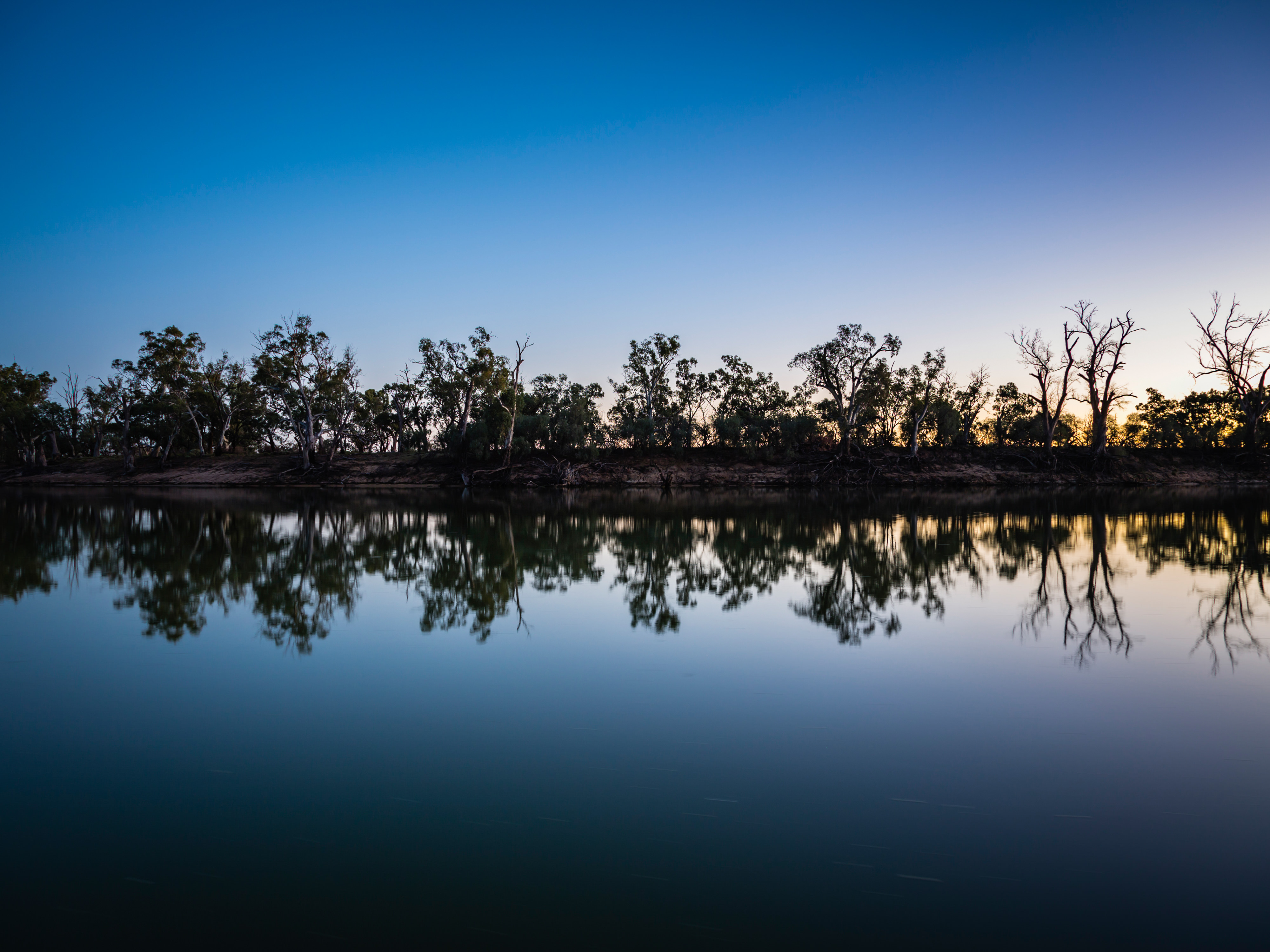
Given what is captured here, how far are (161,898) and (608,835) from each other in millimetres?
2570

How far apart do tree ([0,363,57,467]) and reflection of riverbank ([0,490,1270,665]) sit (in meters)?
41.8

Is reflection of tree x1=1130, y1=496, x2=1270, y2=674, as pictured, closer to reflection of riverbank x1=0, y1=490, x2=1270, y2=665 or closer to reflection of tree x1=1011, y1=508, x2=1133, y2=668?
reflection of riverbank x1=0, y1=490, x2=1270, y2=665

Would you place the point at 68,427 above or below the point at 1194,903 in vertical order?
above

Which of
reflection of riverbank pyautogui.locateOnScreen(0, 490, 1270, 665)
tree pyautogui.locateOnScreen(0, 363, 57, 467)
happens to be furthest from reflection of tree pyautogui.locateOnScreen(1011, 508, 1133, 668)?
tree pyautogui.locateOnScreen(0, 363, 57, 467)

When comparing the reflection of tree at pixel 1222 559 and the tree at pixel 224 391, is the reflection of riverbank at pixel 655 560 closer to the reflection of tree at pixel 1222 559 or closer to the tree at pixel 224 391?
the reflection of tree at pixel 1222 559

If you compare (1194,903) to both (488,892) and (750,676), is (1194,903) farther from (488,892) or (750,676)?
(750,676)

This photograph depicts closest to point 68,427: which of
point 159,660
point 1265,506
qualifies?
point 159,660

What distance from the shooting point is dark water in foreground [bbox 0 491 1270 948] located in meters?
3.78

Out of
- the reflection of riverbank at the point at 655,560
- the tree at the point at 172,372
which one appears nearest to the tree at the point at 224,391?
the tree at the point at 172,372

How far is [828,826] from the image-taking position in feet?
15.0

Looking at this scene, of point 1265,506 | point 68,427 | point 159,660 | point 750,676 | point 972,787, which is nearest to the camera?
point 972,787

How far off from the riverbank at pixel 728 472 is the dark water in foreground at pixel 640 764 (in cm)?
4506

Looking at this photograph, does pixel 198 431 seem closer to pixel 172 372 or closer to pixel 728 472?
pixel 172 372

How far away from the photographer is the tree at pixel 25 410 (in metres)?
63.1
